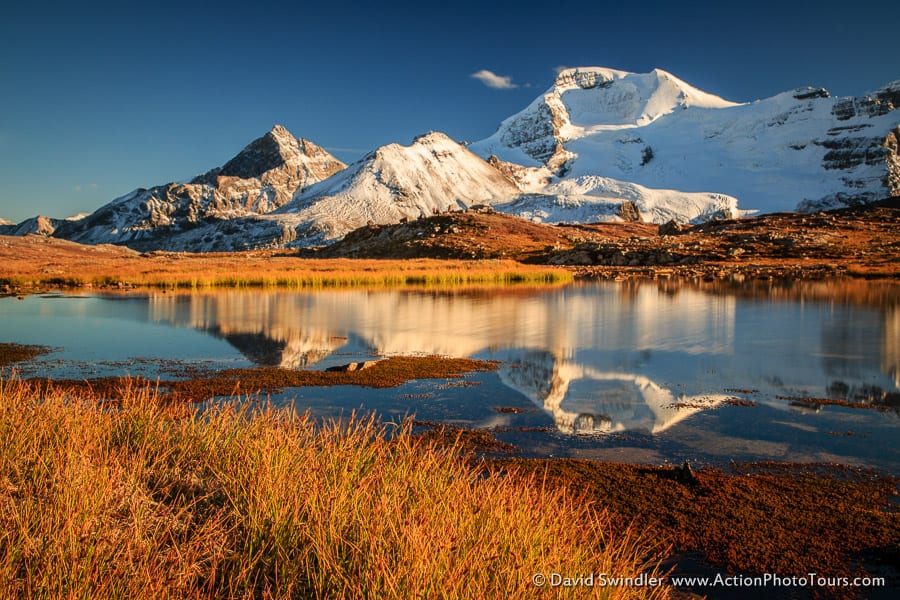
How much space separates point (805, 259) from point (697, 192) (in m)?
140

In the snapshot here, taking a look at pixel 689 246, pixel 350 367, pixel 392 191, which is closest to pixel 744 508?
pixel 350 367

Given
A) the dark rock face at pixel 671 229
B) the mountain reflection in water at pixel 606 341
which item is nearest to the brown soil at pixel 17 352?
the mountain reflection in water at pixel 606 341

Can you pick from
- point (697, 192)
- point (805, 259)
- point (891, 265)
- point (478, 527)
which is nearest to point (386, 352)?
point (478, 527)

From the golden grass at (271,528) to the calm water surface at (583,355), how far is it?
386 cm

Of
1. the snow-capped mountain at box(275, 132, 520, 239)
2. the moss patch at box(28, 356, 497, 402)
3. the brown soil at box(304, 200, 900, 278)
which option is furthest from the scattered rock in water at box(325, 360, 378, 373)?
the snow-capped mountain at box(275, 132, 520, 239)

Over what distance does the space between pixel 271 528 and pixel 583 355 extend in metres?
12.4

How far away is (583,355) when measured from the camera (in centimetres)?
1565

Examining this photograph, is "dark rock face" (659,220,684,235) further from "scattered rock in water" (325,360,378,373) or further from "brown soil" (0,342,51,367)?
"brown soil" (0,342,51,367)

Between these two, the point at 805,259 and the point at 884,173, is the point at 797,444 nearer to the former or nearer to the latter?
the point at 805,259

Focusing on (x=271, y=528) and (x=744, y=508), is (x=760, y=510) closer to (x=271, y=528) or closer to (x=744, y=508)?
(x=744, y=508)

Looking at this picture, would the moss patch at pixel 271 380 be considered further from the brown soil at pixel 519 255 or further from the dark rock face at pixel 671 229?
the dark rock face at pixel 671 229

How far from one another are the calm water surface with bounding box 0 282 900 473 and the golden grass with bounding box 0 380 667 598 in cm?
386

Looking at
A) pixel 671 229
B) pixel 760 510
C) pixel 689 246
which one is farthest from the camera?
pixel 671 229

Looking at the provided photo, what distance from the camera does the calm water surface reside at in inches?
352
